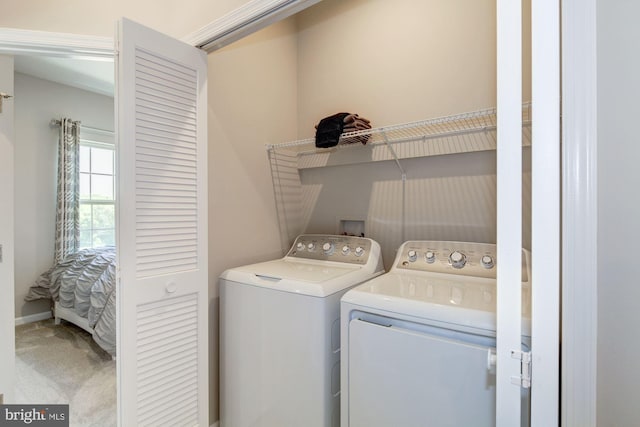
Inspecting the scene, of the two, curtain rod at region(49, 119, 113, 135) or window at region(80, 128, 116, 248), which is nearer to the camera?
curtain rod at region(49, 119, 113, 135)

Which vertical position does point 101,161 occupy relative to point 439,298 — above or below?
above

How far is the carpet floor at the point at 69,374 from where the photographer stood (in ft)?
6.57

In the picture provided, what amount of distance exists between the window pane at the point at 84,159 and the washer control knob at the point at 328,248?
398 cm

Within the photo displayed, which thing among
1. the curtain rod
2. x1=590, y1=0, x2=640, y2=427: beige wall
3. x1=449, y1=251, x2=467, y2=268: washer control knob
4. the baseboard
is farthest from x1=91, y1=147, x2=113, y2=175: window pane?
x1=590, y1=0, x2=640, y2=427: beige wall

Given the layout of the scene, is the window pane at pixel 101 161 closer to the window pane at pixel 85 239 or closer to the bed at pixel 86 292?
the window pane at pixel 85 239

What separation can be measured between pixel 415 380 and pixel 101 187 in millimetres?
4836

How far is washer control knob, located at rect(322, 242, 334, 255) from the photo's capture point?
1930mm

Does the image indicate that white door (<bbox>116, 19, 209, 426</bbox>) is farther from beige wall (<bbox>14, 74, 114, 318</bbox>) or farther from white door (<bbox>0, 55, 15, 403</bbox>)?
beige wall (<bbox>14, 74, 114, 318</bbox>)

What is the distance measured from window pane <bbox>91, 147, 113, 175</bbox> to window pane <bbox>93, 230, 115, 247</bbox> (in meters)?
0.86

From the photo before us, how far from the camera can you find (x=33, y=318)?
139 inches

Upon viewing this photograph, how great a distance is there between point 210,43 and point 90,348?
3003mm

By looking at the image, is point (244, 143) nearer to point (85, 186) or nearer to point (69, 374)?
point (69, 374)

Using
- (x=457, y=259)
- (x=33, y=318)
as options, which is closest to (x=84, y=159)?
(x=33, y=318)

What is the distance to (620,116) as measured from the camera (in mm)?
626
